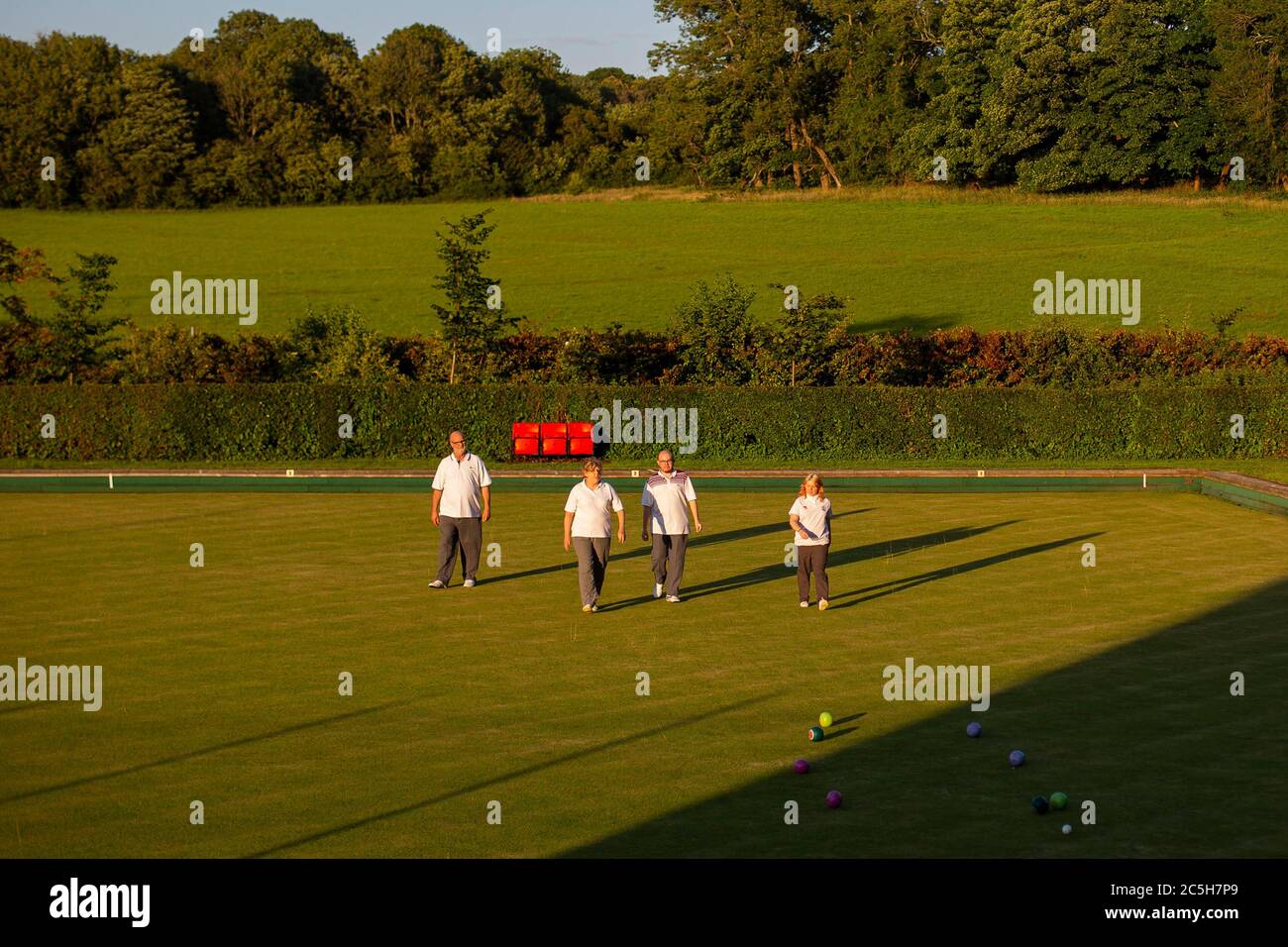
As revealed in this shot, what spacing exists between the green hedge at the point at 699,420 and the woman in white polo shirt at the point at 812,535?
17.2 meters

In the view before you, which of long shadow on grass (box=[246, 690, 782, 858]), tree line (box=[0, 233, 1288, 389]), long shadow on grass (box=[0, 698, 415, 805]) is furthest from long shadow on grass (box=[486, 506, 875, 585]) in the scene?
tree line (box=[0, 233, 1288, 389])

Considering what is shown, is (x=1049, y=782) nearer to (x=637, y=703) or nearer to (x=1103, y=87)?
(x=637, y=703)

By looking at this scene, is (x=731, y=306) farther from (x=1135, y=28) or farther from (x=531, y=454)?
(x=1135, y=28)

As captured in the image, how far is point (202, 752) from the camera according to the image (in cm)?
1000

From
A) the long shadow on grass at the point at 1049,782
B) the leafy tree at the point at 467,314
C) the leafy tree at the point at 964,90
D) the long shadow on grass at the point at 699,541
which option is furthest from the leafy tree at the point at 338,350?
the leafy tree at the point at 964,90

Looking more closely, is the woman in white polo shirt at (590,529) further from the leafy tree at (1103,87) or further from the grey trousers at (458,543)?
the leafy tree at (1103,87)

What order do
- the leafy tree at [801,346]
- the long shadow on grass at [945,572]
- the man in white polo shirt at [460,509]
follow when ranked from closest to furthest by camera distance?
1. the long shadow on grass at [945,572]
2. the man in white polo shirt at [460,509]
3. the leafy tree at [801,346]

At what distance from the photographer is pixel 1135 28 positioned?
70438 millimetres

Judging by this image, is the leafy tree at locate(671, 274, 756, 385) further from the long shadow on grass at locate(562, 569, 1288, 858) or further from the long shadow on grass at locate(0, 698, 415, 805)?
the long shadow on grass at locate(0, 698, 415, 805)

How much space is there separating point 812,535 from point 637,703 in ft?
15.7

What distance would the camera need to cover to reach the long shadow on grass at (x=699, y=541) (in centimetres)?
1802

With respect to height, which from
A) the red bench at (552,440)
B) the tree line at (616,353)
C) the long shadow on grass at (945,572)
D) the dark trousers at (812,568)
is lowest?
the long shadow on grass at (945,572)

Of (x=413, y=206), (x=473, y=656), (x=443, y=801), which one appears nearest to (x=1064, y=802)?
(x=443, y=801)

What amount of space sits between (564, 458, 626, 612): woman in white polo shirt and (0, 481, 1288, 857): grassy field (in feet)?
1.32
